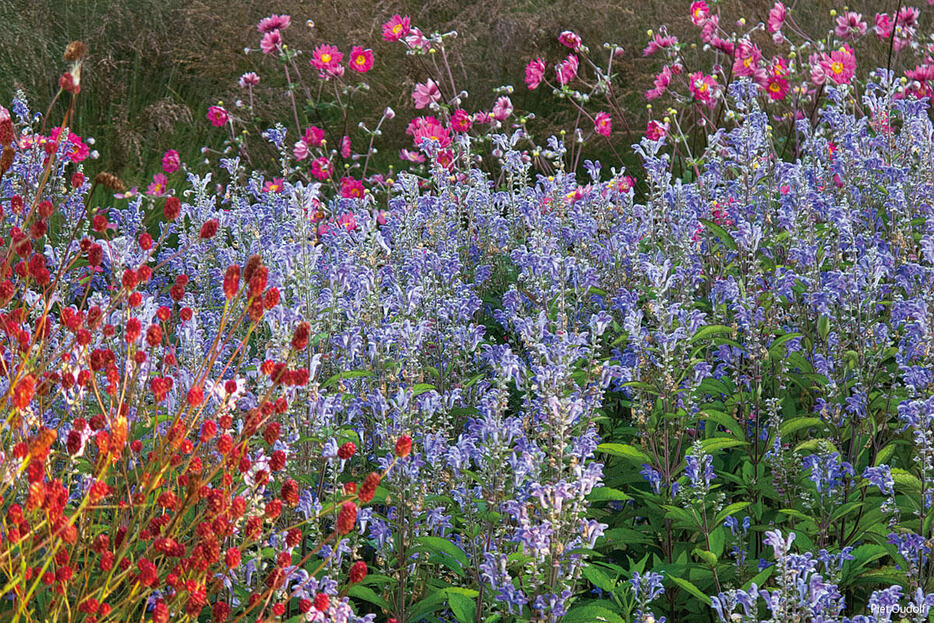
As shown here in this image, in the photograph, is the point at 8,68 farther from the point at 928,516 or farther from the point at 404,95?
the point at 928,516

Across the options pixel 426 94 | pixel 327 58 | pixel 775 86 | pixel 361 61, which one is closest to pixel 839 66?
pixel 775 86

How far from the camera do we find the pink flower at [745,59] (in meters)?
4.93

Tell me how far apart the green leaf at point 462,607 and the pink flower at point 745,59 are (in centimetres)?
344

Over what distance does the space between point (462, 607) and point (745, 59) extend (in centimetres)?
360

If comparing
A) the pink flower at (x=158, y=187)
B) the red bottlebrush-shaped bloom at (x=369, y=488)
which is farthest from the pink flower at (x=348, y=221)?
the red bottlebrush-shaped bloom at (x=369, y=488)

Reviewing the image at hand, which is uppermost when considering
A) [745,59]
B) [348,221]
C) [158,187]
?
[745,59]

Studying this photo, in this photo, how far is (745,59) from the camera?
498 cm

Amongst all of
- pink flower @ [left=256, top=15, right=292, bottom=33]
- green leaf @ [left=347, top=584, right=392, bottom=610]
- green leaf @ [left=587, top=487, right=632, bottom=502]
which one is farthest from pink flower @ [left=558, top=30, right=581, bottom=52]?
green leaf @ [left=347, top=584, right=392, bottom=610]

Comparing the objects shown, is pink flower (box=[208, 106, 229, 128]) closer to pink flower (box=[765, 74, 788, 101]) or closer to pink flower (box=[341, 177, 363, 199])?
pink flower (box=[341, 177, 363, 199])

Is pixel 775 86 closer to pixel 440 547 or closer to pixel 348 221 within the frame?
pixel 348 221

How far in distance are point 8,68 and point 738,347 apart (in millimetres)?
6062

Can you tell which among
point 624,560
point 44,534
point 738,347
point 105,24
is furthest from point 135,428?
point 105,24

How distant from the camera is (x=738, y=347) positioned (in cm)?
→ 277

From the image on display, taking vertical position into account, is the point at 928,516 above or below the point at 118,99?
above
